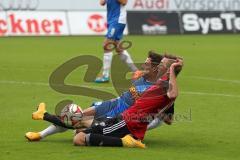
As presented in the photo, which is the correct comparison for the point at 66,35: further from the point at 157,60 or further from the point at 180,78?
the point at 157,60

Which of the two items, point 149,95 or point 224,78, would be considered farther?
point 224,78

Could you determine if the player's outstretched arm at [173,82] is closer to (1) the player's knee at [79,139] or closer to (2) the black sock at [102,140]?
(2) the black sock at [102,140]

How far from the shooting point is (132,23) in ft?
118

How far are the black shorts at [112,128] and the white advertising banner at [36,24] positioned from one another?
2366 cm

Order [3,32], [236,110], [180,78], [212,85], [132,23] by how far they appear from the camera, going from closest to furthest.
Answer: [236,110] → [212,85] → [180,78] → [3,32] → [132,23]

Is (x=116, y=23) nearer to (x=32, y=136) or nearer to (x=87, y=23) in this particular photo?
(x=32, y=136)

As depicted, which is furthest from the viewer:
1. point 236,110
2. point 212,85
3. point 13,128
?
point 212,85

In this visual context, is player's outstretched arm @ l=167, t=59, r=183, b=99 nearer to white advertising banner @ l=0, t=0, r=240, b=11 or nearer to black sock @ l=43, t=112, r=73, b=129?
black sock @ l=43, t=112, r=73, b=129

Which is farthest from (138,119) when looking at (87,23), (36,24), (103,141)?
(87,23)

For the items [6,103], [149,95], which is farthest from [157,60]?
[6,103]

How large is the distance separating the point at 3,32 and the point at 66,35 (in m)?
3.07

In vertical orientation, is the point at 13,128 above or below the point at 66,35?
above

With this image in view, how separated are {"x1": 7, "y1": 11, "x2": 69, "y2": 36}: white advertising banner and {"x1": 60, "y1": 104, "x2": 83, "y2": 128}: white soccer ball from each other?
23.4m

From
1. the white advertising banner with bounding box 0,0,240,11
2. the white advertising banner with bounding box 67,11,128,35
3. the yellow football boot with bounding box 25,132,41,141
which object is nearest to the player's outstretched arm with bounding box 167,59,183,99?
the yellow football boot with bounding box 25,132,41,141
